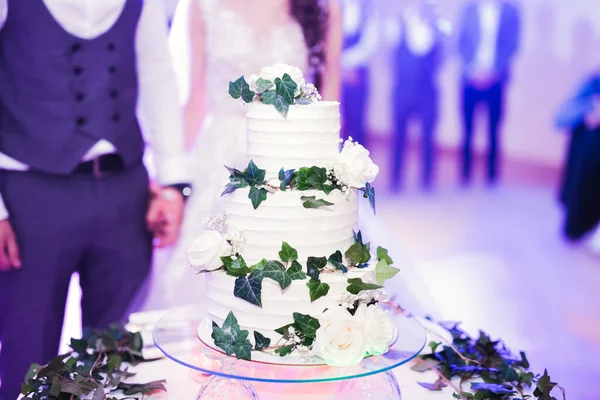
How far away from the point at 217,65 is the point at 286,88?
1.79 metres

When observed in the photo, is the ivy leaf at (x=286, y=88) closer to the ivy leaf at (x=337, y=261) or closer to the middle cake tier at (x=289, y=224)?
the middle cake tier at (x=289, y=224)

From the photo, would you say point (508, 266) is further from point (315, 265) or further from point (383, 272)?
point (315, 265)

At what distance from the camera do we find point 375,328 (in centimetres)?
190

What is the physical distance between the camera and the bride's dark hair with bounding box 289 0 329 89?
3805 mm

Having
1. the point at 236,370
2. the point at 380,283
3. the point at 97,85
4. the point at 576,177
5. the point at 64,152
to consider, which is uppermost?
the point at 97,85

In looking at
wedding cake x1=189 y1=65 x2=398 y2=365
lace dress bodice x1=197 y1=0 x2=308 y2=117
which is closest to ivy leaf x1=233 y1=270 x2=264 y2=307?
wedding cake x1=189 y1=65 x2=398 y2=365

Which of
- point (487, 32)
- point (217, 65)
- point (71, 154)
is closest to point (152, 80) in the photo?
point (217, 65)

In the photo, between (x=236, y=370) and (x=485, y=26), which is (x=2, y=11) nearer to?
(x=236, y=370)

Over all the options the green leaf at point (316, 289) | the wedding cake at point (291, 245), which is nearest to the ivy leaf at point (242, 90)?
the wedding cake at point (291, 245)

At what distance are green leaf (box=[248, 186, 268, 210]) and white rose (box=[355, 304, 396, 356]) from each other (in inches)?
14.7

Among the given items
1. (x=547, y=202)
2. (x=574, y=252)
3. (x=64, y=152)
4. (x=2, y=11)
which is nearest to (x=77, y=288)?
(x=64, y=152)

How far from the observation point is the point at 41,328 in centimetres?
316

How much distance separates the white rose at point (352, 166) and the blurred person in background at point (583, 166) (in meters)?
5.44

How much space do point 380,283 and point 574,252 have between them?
17.8ft
